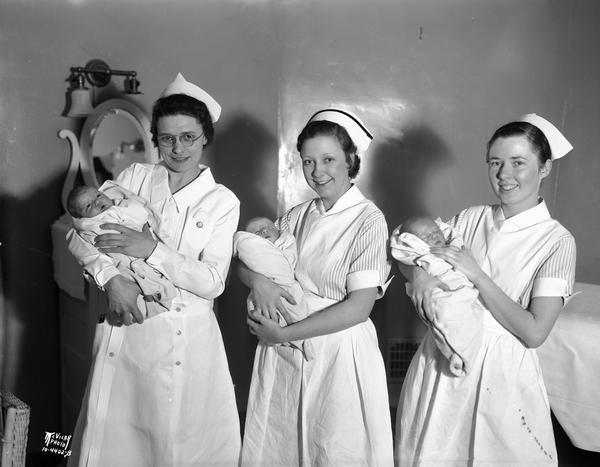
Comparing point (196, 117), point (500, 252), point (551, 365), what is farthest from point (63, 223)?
point (551, 365)

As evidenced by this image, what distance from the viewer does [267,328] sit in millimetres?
1755

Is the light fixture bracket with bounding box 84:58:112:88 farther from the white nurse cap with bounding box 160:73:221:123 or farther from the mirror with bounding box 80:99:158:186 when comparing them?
the white nurse cap with bounding box 160:73:221:123

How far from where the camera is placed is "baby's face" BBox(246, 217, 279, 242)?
Result: 72.7 inches

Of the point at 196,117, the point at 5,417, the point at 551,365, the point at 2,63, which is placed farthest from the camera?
the point at 2,63

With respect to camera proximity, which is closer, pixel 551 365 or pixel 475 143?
pixel 551 365

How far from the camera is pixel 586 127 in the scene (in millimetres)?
3156

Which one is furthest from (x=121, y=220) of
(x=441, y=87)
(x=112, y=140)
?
(x=441, y=87)

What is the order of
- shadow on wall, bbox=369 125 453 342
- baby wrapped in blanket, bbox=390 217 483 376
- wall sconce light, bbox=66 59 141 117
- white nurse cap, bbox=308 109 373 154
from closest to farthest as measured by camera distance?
baby wrapped in blanket, bbox=390 217 483 376 < white nurse cap, bbox=308 109 373 154 < wall sconce light, bbox=66 59 141 117 < shadow on wall, bbox=369 125 453 342

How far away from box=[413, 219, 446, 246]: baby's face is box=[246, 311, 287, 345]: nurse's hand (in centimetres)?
44

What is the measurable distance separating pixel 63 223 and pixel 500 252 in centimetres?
183

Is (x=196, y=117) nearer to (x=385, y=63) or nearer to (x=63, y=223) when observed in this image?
(x=63, y=223)

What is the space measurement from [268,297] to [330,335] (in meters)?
0.21

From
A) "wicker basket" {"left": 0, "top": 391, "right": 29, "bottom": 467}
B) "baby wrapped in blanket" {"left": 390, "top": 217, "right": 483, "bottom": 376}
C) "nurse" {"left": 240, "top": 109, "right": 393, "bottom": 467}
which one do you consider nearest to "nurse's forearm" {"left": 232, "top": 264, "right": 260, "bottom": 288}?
"nurse" {"left": 240, "top": 109, "right": 393, "bottom": 467}

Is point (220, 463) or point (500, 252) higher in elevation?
point (500, 252)
